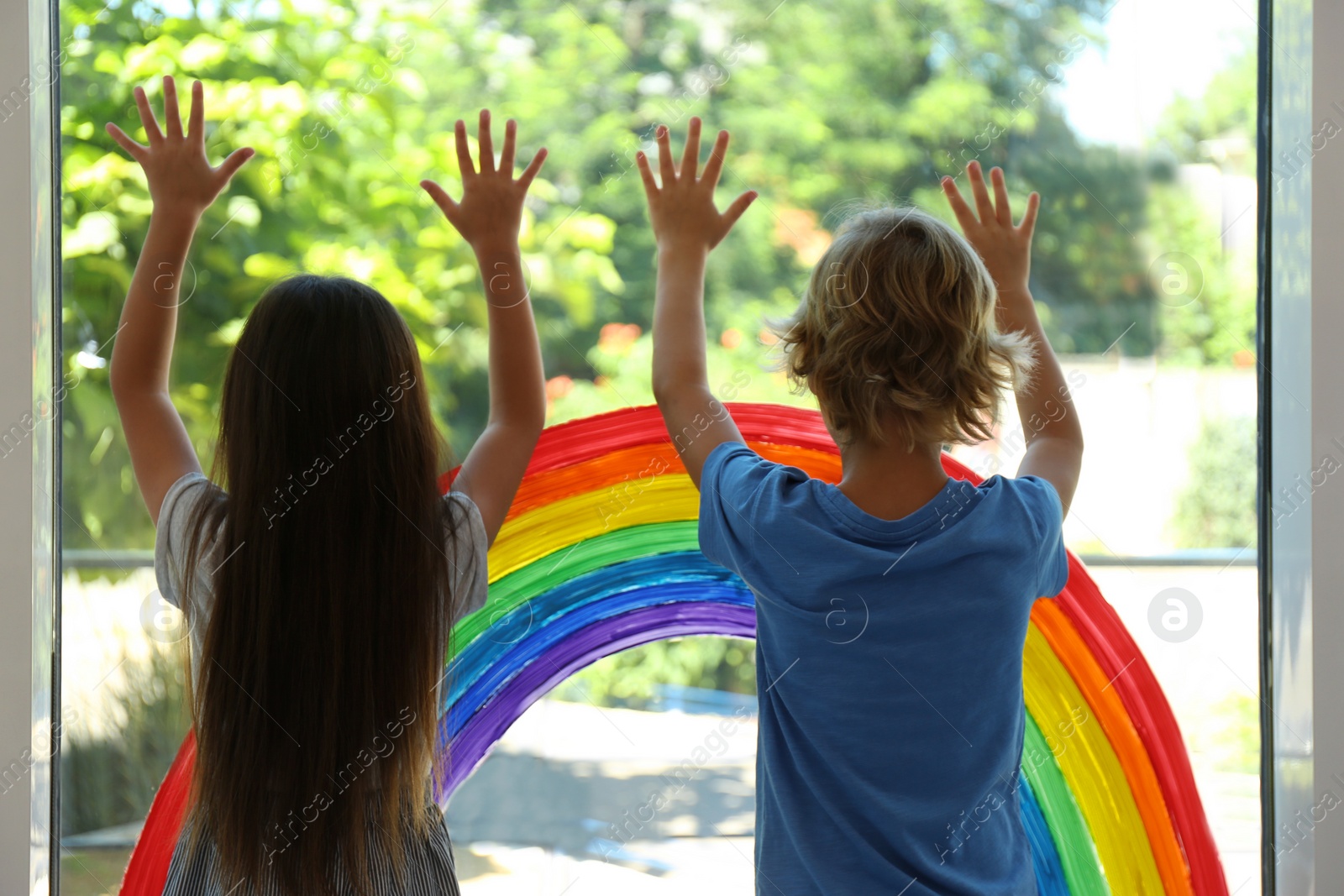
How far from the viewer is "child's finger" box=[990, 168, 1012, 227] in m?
1.15

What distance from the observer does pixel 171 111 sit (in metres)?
1.09

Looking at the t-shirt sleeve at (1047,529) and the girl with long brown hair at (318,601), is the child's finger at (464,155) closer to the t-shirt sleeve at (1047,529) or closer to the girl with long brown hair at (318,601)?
the girl with long brown hair at (318,601)

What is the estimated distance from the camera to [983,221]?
117 cm

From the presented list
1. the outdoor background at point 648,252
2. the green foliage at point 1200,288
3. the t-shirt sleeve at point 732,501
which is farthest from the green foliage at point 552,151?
the t-shirt sleeve at point 732,501

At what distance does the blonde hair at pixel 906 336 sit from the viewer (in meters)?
0.91

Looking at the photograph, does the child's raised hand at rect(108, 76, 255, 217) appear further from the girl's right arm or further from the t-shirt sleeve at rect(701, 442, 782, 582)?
the t-shirt sleeve at rect(701, 442, 782, 582)

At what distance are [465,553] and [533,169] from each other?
1.39 ft

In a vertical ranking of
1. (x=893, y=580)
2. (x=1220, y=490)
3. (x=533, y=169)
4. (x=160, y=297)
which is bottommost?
(x=893, y=580)

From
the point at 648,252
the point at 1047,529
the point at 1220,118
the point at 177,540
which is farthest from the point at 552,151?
the point at 1047,529

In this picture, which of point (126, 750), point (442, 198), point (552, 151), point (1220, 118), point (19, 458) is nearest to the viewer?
point (442, 198)

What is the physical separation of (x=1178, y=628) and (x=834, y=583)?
851 millimetres

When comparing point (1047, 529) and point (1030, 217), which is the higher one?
point (1030, 217)

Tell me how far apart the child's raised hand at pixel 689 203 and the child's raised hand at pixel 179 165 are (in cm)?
46

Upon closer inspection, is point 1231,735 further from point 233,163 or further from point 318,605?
point 233,163
